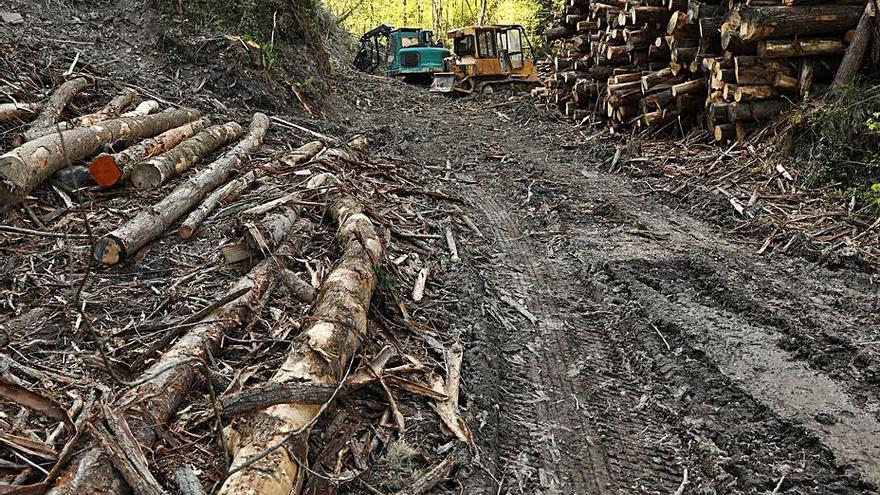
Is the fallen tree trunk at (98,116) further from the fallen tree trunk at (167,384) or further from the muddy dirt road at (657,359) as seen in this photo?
the muddy dirt road at (657,359)

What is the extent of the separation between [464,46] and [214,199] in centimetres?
1607

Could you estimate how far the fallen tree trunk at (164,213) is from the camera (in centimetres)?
500

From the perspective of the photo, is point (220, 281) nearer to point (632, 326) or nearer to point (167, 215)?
point (167, 215)

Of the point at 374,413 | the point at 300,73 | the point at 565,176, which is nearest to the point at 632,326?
the point at 374,413

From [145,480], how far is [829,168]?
801 centimetres

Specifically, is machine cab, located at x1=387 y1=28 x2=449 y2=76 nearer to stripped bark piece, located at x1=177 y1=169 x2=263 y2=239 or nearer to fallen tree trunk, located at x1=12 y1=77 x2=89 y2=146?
fallen tree trunk, located at x1=12 y1=77 x2=89 y2=146

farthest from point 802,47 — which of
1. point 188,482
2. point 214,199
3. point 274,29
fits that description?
point 274,29

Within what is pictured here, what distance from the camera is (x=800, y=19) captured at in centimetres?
877

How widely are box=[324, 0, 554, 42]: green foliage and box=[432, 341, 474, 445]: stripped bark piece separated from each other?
34.6m

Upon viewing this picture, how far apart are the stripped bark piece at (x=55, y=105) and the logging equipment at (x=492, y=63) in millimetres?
13553

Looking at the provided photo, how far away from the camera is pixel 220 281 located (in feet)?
16.1

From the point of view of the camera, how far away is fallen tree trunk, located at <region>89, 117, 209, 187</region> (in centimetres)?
633

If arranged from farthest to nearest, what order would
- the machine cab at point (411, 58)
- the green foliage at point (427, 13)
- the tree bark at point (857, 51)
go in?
Answer: 1. the green foliage at point (427, 13)
2. the machine cab at point (411, 58)
3. the tree bark at point (857, 51)

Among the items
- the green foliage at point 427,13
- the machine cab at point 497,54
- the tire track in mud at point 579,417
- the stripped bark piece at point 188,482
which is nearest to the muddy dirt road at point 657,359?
the tire track in mud at point 579,417
